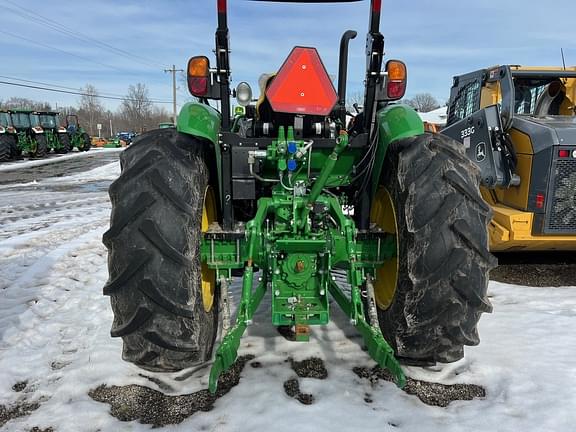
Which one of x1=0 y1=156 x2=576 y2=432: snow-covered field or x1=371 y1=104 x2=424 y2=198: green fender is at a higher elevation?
x1=371 y1=104 x2=424 y2=198: green fender

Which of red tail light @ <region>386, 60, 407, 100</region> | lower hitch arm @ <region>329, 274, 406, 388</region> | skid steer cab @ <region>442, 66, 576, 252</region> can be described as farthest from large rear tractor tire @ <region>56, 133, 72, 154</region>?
lower hitch arm @ <region>329, 274, 406, 388</region>

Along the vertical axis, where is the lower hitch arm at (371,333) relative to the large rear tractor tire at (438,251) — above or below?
below

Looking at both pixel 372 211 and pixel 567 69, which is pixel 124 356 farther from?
pixel 567 69

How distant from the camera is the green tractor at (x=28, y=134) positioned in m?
24.8

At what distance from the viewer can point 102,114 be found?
3930 inches

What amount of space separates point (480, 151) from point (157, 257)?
4.48 meters

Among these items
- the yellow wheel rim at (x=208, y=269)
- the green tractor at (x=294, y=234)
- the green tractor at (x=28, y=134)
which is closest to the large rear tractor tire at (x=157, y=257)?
the green tractor at (x=294, y=234)

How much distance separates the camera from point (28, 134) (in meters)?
25.6

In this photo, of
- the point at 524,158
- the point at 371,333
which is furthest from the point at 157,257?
the point at 524,158

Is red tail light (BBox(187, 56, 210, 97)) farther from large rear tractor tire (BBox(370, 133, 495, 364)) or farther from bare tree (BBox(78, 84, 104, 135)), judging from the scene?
bare tree (BBox(78, 84, 104, 135))

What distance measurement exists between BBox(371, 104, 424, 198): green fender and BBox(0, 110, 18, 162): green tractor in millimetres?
23904

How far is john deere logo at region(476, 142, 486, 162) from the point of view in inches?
219

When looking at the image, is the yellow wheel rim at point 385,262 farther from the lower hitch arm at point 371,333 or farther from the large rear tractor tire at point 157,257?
the large rear tractor tire at point 157,257

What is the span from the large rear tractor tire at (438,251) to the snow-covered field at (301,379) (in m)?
0.40
